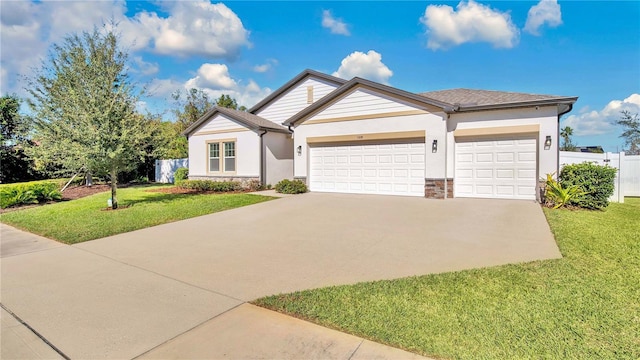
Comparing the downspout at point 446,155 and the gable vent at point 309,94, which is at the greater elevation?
the gable vent at point 309,94

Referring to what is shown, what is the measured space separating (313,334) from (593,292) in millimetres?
3505

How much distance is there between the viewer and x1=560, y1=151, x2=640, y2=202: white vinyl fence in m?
12.0

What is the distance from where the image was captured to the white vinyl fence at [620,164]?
1200 cm

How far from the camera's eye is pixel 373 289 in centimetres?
420

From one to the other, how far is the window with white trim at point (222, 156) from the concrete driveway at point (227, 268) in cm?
849

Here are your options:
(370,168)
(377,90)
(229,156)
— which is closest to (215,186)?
(229,156)

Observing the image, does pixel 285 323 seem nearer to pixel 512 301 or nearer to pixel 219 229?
pixel 512 301

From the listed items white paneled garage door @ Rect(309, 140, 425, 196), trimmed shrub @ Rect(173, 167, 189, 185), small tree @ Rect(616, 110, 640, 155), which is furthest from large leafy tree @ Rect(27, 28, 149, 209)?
small tree @ Rect(616, 110, 640, 155)

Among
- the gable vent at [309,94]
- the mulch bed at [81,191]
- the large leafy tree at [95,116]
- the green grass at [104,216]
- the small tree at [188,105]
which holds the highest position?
the small tree at [188,105]

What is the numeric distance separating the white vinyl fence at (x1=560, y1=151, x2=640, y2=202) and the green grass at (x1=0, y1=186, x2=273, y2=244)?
1185 cm

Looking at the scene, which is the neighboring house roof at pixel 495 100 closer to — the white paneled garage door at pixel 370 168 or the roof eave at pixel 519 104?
the roof eave at pixel 519 104

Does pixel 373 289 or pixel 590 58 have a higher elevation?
pixel 590 58

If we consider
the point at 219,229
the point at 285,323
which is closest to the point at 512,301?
the point at 285,323

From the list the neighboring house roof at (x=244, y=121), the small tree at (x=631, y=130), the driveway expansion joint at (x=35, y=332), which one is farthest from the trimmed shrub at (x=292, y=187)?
the small tree at (x=631, y=130)
